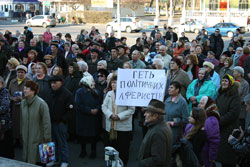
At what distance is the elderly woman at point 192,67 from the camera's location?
8.80 metres

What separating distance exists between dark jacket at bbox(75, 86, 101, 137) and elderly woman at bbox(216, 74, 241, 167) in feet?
7.59

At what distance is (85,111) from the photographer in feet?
23.3

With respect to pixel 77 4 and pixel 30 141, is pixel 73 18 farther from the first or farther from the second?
pixel 30 141

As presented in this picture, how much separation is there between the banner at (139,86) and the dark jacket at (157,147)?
209 centimetres

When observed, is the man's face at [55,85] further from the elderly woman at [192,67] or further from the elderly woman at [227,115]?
the elderly woman at [192,67]

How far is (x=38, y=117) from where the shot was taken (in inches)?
238

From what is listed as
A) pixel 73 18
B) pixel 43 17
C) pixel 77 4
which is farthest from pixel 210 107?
pixel 77 4

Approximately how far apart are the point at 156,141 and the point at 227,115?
248cm

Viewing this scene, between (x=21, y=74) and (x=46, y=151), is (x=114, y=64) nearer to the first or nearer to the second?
(x=21, y=74)

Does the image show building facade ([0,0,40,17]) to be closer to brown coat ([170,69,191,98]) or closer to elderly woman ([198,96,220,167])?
brown coat ([170,69,191,98])

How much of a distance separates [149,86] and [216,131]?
141 centimetres

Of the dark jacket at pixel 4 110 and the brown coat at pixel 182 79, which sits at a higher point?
the brown coat at pixel 182 79

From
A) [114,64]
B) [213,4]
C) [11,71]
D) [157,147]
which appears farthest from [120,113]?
[213,4]

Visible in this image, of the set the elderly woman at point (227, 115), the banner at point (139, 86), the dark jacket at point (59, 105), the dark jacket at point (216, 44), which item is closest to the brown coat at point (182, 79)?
the elderly woman at point (227, 115)
